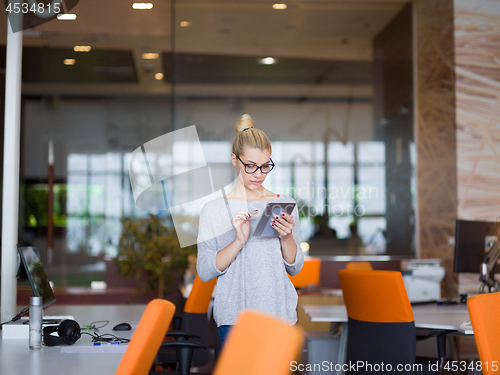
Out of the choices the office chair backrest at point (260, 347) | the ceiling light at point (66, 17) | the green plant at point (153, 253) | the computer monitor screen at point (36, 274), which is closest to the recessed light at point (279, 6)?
the ceiling light at point (66, 17)

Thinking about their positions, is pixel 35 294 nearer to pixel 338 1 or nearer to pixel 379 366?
pixel 379 366

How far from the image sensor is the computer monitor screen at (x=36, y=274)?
2.33 m

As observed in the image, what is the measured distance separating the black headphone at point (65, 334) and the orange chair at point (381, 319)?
56.9 inches

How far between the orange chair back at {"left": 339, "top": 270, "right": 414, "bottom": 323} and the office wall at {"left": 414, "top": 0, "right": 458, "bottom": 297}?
2.74 meters

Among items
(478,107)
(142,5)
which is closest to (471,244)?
(478,107)

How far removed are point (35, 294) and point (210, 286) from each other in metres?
1.18

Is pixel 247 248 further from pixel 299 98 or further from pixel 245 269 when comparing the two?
pixel 299 98

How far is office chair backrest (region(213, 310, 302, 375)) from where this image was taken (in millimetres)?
898

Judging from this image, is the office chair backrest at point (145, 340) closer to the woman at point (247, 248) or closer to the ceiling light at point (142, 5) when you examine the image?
the woman at point (247, 248)

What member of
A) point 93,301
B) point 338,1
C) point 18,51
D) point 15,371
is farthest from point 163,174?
point 15,371

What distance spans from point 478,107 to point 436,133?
0.69m

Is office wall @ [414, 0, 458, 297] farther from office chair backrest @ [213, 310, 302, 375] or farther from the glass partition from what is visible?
office chair backrest @ [213, 310, 302, 375]

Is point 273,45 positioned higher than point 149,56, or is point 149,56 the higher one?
point 149,56

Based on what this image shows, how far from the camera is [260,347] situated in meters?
0.94
